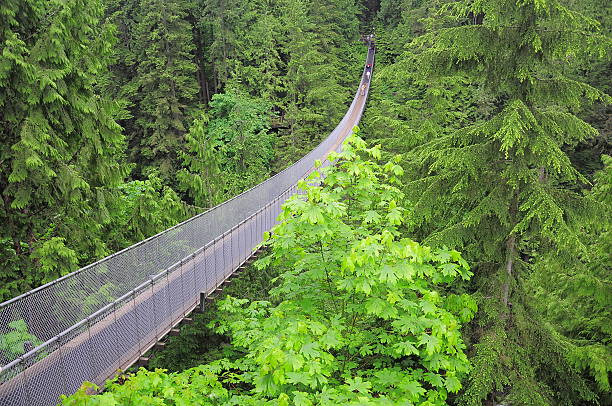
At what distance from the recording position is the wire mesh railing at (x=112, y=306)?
5191 millimetres

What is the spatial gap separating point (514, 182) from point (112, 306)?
18.5ft

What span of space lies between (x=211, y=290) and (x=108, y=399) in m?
5.08

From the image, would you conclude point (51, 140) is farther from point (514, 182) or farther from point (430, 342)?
point (514, 182)

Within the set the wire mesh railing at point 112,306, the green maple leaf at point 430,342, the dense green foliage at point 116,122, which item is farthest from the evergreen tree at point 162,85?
the green maple leaf at point 430,342

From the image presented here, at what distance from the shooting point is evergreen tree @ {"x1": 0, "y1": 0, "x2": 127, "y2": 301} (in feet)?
24.6

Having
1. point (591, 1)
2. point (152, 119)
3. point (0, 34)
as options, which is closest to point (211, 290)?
point (0, 34)

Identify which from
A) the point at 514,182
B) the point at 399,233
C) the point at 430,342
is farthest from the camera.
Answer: the point at 514,182

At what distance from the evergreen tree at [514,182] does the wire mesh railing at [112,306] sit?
Result: 165 inches

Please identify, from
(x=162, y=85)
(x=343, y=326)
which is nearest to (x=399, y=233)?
(x=343, y=326)

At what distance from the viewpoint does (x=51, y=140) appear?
7875 millimetres

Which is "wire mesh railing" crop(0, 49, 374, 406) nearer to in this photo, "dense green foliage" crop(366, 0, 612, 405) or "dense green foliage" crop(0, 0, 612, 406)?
"dense green foliage" crop(0, 0, 612, 406)

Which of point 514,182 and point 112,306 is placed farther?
point 112,306

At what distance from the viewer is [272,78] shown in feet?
104

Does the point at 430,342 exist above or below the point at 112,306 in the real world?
above
